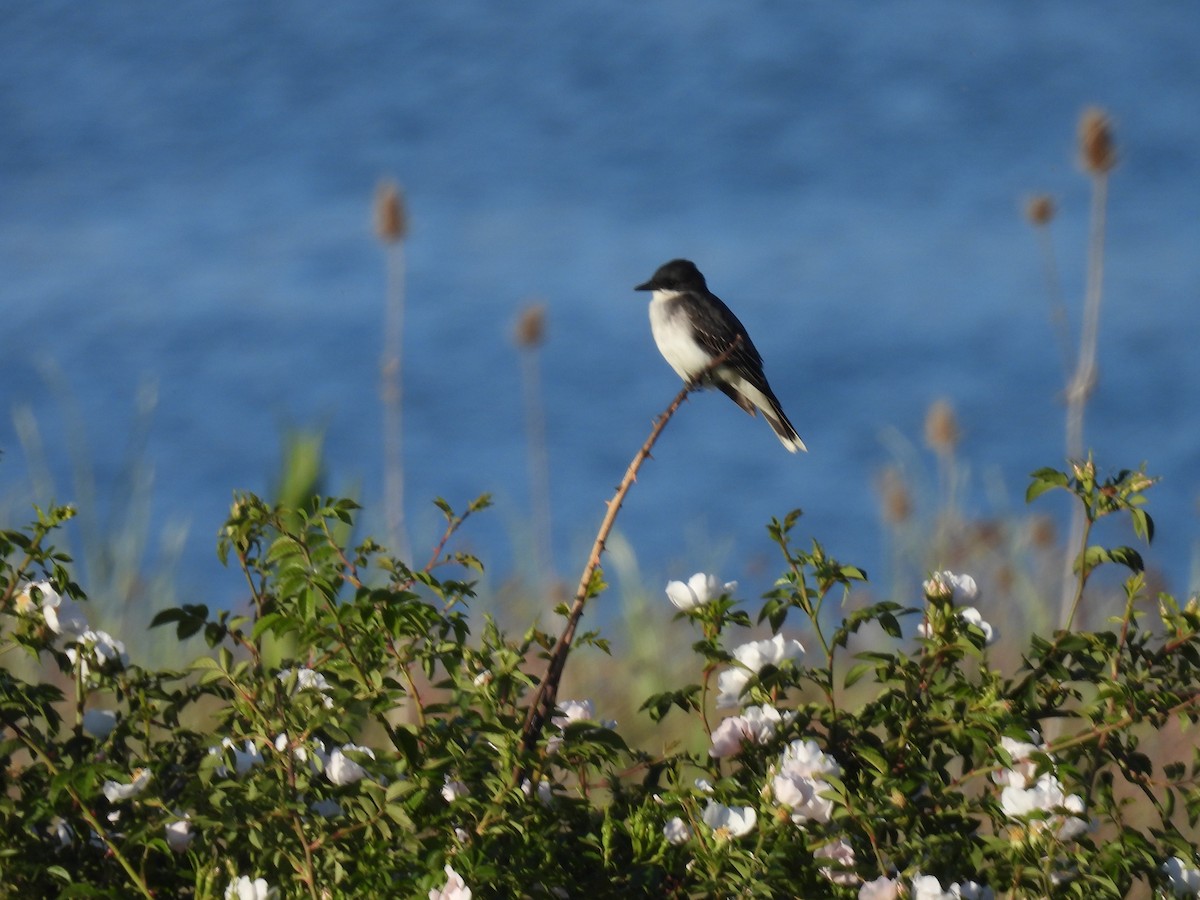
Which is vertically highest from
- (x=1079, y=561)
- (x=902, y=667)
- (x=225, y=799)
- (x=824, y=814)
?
(x=1079, y=561)

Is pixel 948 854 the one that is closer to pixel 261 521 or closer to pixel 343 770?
pixel 343 770

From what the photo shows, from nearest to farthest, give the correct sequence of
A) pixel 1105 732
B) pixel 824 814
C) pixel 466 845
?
pixel 466 845 → pixel 824 814 → pixel 1105 732

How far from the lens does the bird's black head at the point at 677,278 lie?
550cm

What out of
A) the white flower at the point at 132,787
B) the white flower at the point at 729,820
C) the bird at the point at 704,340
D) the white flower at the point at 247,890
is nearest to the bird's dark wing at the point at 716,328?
the bird at the point at 704,340

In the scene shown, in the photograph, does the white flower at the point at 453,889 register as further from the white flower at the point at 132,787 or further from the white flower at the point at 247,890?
the white flower at the point at 132,787

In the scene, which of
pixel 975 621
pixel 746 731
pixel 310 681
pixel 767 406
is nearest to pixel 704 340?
pixel 767 406

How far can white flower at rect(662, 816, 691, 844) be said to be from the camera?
85.6 inches

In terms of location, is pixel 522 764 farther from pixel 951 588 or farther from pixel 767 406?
pixel 767 406

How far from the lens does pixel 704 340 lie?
514cm

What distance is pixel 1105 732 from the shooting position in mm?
2332

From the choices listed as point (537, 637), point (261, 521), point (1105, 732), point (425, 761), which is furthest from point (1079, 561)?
point (261, 521)

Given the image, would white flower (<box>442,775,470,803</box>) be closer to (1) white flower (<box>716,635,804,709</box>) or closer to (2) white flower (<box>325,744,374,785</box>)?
(2) white flower (<box>325,744,374,785</box>)

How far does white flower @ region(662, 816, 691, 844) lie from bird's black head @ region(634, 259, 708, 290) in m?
3.48

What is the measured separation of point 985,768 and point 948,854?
147mm
